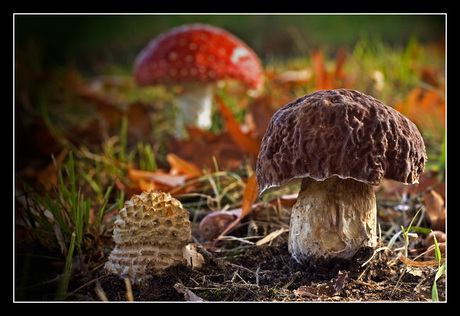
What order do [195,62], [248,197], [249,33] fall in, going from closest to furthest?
[248,197]
[195,62]
[249,33]

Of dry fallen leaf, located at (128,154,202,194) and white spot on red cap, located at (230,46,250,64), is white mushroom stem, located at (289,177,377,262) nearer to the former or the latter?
dry fallen leaf, located at (128,154,202,194)

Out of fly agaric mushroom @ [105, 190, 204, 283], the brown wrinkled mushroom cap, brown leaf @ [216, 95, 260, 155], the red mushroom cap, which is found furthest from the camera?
the red mushroom cap

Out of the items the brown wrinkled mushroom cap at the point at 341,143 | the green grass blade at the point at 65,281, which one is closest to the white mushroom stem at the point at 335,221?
the brown wrinkled mushroom cap at the point at 341,143

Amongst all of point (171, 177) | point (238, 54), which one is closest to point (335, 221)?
point (171, 177)

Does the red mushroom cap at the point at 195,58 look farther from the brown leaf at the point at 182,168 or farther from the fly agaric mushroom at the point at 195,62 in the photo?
the brown leaf at the point at 182,168

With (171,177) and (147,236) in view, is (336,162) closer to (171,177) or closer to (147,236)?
(147,236)

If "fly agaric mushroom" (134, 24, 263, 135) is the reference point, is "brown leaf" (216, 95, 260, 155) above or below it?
below

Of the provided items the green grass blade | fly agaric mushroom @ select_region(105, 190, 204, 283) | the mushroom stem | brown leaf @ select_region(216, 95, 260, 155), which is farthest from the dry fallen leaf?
the mushroom stem

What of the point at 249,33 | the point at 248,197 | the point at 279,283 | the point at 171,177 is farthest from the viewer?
the point at 249,33
